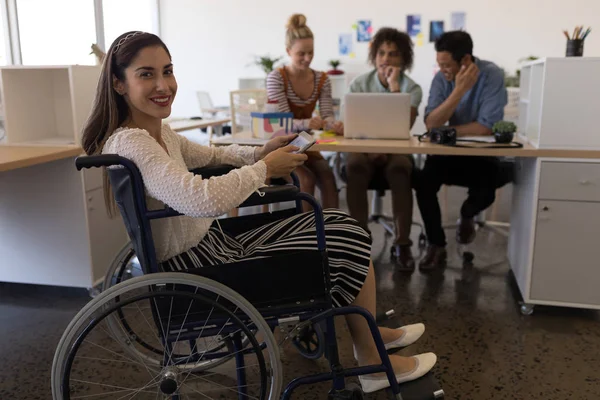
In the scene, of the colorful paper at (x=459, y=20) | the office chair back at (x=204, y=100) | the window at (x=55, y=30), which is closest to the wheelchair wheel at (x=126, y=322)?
the window at (x=55, y=30)

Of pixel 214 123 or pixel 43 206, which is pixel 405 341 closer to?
pixel 43 206

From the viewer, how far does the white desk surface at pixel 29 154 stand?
1.84 metres

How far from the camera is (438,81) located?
2855mm

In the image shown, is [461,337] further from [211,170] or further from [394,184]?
[211,170]

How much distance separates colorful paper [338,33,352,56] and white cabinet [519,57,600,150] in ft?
14.5

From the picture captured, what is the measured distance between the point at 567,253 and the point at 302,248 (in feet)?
4.28

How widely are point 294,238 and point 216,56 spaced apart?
575cm

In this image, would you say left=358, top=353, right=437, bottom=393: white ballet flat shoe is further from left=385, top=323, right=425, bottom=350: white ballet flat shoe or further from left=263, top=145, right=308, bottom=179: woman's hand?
left=263, top=145, right=308, bottom=179: woman's hand

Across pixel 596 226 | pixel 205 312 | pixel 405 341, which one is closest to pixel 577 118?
Result: pixel 596 226

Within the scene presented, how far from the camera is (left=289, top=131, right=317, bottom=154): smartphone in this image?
4.79 ft

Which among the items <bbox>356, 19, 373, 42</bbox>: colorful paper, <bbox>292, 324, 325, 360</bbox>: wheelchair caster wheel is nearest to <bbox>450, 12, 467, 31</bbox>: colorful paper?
<bbox>356, 19, 373, 42</bbox>: colorful paper

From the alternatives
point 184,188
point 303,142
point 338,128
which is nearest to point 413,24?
point 338,128

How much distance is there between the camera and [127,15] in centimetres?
639

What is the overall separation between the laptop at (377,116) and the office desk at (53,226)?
1124 mm
